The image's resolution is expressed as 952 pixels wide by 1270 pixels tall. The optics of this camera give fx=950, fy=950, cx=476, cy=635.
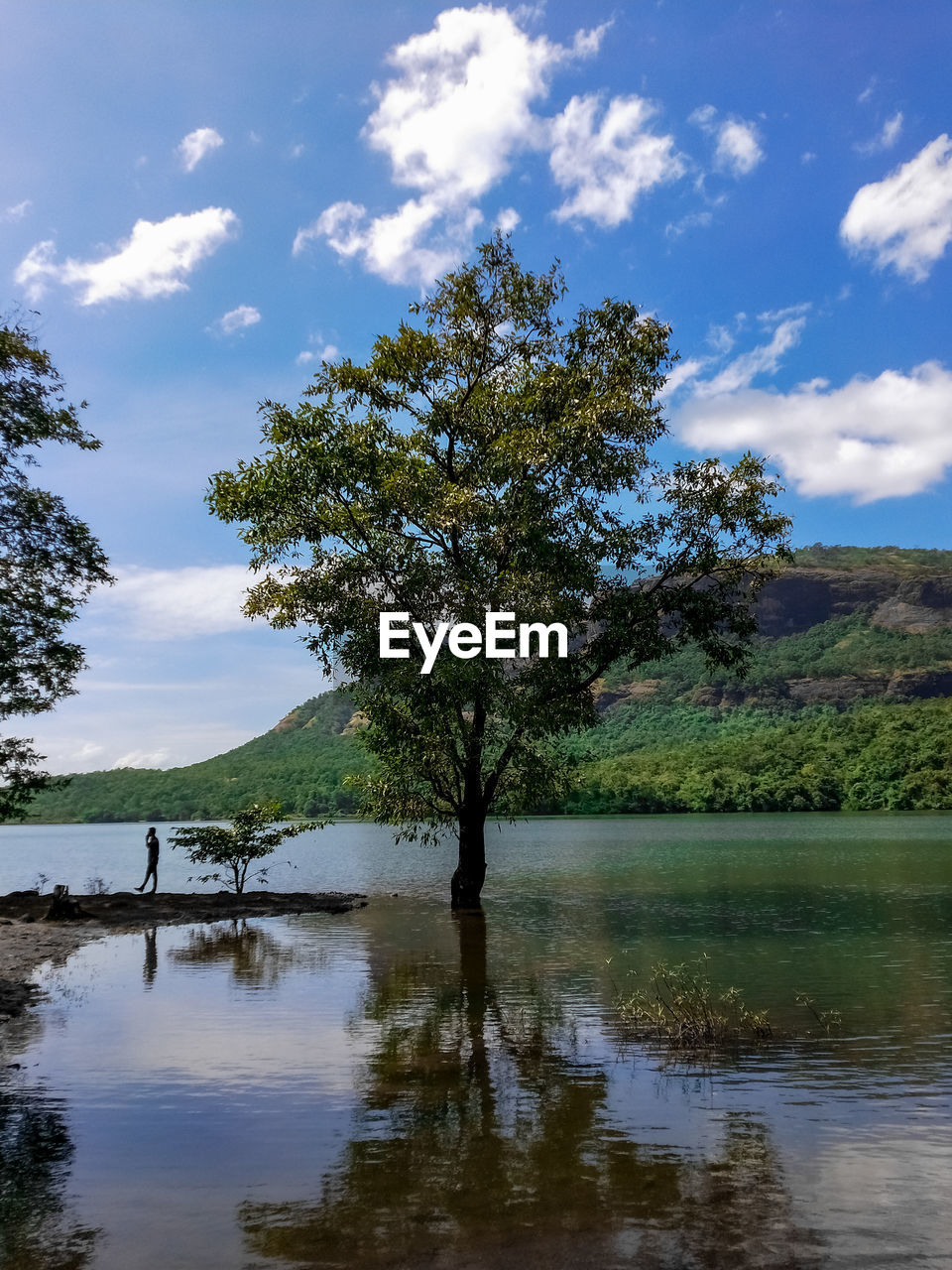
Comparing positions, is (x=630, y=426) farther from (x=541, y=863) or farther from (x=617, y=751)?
A: (x=617, y=751)

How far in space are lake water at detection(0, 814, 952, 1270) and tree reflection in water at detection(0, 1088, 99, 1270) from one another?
0.10 ft

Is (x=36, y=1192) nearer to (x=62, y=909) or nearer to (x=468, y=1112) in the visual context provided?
(x=468, y=1112)

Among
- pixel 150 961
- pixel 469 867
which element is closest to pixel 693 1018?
pixel 150 961

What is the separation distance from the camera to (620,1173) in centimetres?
832

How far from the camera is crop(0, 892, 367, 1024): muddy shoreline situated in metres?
21.4

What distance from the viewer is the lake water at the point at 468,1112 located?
718 cm

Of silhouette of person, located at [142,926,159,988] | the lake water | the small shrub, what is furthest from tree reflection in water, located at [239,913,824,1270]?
silhouette of person, located at [142,926,159,988]

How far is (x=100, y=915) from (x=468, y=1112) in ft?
77.6

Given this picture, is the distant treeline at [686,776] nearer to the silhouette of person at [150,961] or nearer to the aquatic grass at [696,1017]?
the silhouette of person at [150,961]

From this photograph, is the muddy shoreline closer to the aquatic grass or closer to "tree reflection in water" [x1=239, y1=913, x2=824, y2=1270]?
"tree reflection in water" [x1=239, y1=913, x2=824, y2=1270]

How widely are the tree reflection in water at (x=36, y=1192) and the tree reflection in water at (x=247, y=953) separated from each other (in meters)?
8.29

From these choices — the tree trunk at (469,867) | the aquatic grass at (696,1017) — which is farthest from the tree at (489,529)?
the aquatic grass at (696,1017)
